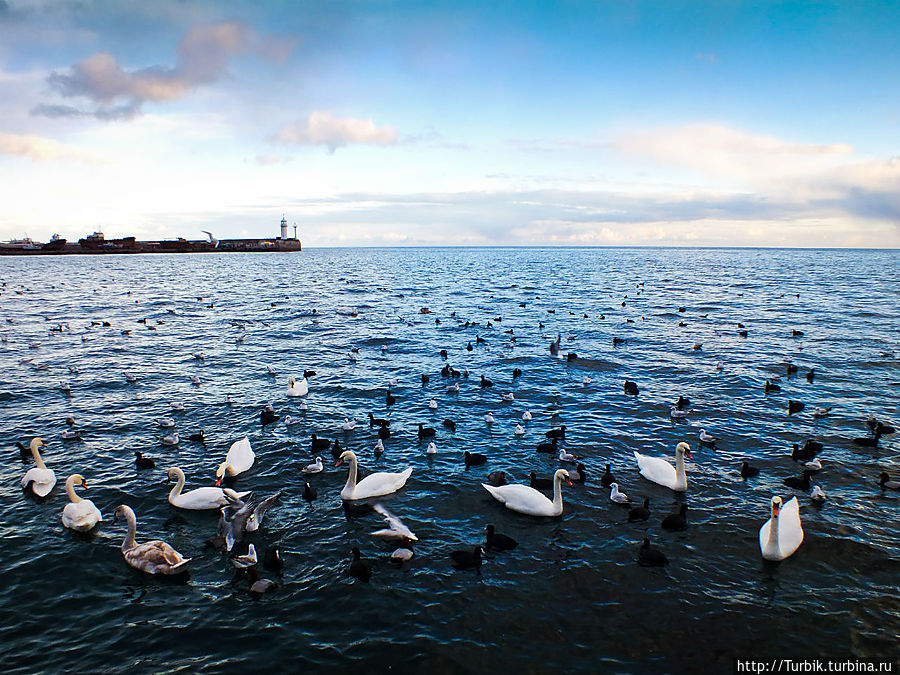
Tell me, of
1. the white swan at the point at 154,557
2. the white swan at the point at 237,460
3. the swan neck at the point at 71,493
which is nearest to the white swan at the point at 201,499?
the white swan at the point at 237,460

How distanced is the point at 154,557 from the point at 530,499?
927cm

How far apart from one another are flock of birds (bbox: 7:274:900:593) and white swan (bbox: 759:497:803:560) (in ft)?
0.07

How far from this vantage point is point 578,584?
10.7m

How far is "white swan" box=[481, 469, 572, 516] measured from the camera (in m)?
13.3

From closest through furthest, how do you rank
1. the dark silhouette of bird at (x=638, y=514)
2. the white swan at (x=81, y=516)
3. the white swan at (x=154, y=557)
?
the white swan at (x=154, y=557)
the white swan at (x=81, y=516)
the dark silhouette of bird at (x=638, y=514)

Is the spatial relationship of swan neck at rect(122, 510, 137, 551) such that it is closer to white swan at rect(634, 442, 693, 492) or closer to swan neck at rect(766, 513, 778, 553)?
white swan at rect(634, 442, 693, 492)

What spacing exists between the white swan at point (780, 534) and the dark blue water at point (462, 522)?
0.28m

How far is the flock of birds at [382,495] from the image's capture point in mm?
11266

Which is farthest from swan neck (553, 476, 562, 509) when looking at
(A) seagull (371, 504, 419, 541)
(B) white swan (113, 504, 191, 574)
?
(B) white swan (113, 504, 191, 574)

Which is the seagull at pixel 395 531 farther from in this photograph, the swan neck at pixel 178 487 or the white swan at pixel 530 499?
the swan neck at pixel 178 487

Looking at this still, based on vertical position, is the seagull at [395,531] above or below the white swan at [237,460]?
below

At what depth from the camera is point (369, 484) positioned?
1450cm

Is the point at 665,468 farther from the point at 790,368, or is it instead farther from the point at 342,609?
the point at 790,368

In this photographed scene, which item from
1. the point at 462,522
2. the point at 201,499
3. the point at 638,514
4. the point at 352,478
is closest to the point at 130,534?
the point at 201,499
